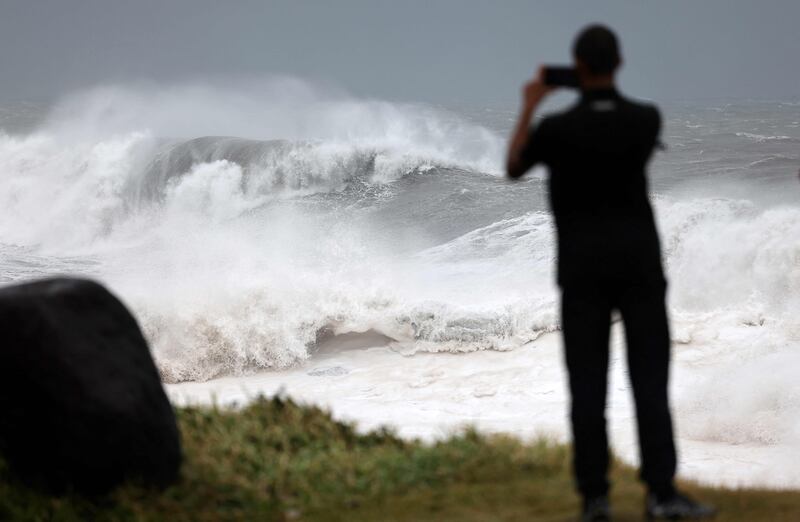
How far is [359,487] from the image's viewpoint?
16.8 feet

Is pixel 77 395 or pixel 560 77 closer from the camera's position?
pixel 560 77

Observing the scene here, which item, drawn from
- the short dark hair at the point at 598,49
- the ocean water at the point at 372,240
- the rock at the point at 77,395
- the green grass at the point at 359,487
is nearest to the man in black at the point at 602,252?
the short dark hair at the point at 598,49

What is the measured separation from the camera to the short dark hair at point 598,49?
155 inches

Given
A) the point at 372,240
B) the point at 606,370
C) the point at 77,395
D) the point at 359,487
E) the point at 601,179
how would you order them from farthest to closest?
the point at 372,240 → the point at 359,487 → the point at 77,395 → the point at 606,370 → the point at 601,179

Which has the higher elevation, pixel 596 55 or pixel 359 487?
pixel 596 55

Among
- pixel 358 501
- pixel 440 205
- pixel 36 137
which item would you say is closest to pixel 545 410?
pixel 358 501

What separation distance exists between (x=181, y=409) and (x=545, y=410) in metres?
6.47

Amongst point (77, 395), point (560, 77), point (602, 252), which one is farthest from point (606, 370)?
point (77, 395)

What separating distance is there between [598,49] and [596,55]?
1.0 inches

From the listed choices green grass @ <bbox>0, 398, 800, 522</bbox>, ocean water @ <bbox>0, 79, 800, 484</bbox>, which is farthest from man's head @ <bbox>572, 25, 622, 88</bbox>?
ocean water @ <bbox>0, 79, 800, 484</bbox>

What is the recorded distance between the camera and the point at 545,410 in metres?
12.0

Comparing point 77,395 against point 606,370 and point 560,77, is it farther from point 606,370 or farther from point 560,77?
point 560,77

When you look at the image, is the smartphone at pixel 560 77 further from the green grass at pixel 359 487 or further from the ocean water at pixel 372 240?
the ocean water at pixel 372 240

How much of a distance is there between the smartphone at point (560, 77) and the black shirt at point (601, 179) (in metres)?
0.08
